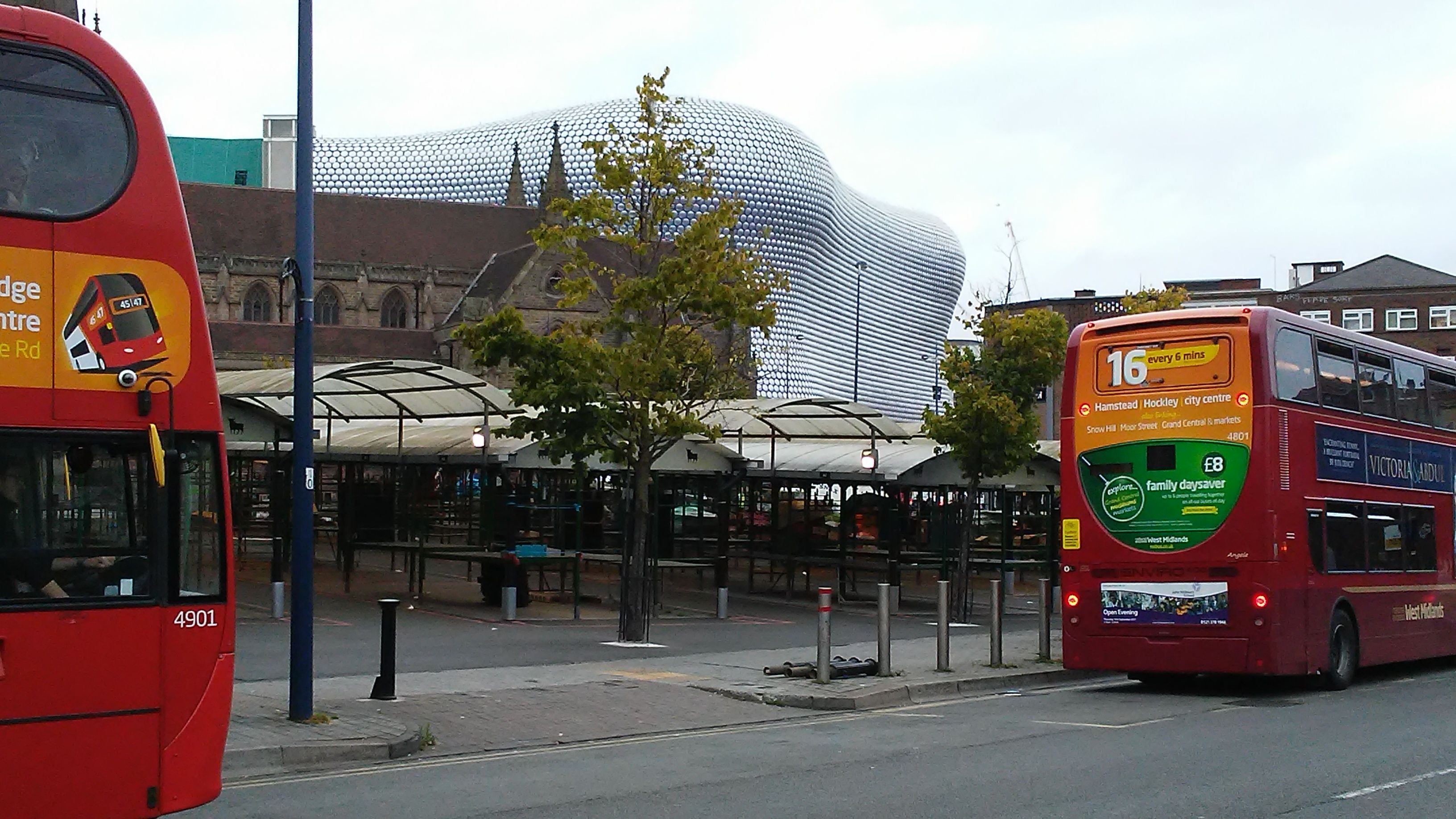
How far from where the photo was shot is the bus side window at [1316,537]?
55.4 ft

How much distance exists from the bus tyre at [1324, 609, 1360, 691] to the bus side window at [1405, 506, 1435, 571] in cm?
181

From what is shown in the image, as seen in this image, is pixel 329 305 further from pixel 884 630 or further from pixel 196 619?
pixel 196 619

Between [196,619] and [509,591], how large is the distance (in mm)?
15697

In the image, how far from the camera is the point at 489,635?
21.3 m

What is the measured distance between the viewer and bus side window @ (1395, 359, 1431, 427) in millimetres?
19109

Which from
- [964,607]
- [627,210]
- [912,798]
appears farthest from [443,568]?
[912,798]

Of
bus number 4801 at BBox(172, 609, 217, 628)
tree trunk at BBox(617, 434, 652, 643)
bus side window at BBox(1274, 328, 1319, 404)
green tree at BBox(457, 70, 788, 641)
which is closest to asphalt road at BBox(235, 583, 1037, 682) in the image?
tree trunk at BBox(617, 434, 652, 643)

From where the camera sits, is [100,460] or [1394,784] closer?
[100,460]

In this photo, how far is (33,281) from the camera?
7.41m

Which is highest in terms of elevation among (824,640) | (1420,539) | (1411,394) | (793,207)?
(793,207)

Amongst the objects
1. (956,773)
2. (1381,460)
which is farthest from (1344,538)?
(956,773)

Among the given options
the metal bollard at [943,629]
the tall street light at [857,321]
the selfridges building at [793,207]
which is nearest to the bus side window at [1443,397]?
the metal bollard at [943,629]

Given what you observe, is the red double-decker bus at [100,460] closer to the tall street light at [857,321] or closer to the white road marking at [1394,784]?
the white road marking at [1394,784]

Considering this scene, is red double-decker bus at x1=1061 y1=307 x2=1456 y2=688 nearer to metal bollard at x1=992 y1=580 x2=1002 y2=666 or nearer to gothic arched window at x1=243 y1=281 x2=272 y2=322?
metal bollard at x1=992 y1=580 x2=1002 y2=666
